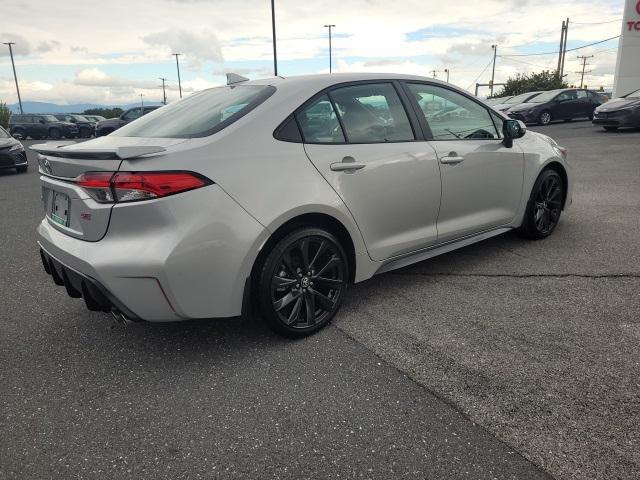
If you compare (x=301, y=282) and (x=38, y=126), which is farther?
(x=38, y=126)

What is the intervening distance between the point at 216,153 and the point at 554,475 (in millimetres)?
2093

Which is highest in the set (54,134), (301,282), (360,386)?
(301,282)

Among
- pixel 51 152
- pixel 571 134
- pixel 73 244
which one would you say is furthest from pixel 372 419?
pixel 571 134

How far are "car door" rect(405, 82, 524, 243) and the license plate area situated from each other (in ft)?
7.80

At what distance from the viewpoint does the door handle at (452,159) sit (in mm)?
3680

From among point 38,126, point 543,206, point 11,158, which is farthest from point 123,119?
point 543,206

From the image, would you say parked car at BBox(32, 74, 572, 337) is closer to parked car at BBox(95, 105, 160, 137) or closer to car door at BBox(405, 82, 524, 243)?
car door at BBox(405, 82, 524, 243)

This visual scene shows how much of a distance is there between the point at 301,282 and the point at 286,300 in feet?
0.47

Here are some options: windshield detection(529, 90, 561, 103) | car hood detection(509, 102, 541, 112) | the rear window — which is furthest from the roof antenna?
windshield detection(529, 90, 561, 103)

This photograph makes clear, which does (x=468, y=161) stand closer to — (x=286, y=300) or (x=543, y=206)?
(x=543, y=206)

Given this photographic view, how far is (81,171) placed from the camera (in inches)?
104

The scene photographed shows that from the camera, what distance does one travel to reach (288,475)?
2.01 metres

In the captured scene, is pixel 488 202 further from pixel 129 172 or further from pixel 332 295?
pixel 129 172

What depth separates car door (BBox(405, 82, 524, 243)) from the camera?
373 cm
